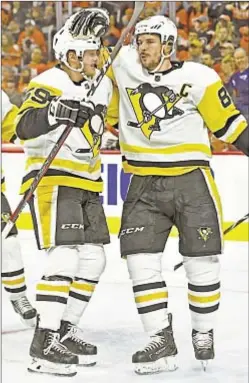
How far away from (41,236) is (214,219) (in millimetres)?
363

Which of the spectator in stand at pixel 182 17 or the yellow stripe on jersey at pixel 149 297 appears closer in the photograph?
the yellow stripe on jersey at pixel 149 297

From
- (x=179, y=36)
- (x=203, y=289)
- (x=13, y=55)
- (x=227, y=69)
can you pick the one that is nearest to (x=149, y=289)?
(x=203, y=289)

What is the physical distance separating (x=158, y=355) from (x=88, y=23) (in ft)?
2.28

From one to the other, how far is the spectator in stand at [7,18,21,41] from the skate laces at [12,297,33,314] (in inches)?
28.4

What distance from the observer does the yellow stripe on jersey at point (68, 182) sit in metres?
2.04

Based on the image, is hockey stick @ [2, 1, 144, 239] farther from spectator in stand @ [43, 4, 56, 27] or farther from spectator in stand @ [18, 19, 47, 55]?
spectator in stand @ [18, 19, 47, 55]

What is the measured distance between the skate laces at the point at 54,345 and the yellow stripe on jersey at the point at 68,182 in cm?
30

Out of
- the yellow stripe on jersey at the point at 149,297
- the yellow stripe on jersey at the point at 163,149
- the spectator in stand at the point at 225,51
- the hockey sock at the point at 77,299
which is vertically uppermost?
the yellow stripe on jersey at the point at 163,149

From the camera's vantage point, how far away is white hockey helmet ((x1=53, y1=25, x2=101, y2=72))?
1.86 metres

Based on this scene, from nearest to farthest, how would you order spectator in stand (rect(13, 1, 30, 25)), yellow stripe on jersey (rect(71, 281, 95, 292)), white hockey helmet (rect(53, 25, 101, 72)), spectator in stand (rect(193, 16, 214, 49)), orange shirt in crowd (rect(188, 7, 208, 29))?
white hockey helmet (rect(53, 25, 101, 72)) < yellow stripe on jersey (rect(71, 281, 95, 292)) < spectator in stand (rect(13, 1, 30, 25)) < orange shirt in crowd (rect(188, 7, 208, 29)) < spectator in stand (rect(193, 16, 214, 49))

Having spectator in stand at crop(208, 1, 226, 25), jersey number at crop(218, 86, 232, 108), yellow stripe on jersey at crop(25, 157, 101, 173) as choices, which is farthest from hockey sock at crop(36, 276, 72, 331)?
spectator in stand at crop(208, 1, 226, 25)

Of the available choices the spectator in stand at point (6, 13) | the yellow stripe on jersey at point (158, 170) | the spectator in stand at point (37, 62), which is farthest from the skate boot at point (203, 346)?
the spectator in stand at point (37, 62)

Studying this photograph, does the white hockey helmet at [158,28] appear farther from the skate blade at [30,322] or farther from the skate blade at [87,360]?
the skate blade at [30,322]

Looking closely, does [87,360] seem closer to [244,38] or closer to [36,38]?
[36,38]
